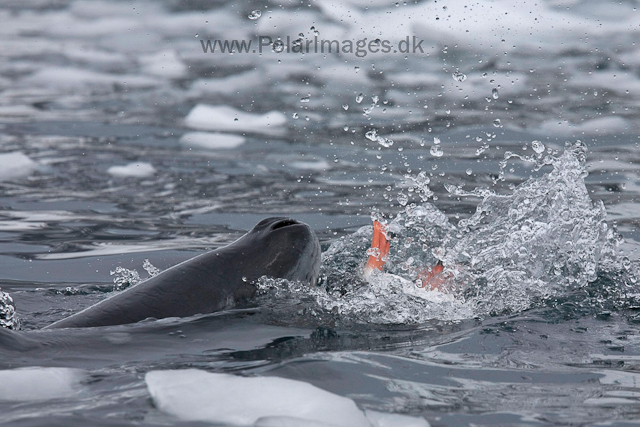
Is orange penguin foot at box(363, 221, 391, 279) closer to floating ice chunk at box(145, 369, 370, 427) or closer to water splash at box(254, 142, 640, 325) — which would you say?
water splash at box(254, 142, 640, 325)

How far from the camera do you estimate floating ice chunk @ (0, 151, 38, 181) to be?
1202cm

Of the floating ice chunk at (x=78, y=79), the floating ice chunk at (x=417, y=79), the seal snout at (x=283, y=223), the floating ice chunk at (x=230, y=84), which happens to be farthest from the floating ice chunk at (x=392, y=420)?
the floating ice chunk at (x=78, y=79)

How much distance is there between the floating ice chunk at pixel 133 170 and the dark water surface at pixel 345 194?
5cm

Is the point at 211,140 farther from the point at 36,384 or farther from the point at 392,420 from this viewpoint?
the point at 392,420

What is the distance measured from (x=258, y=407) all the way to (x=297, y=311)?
1512 millimetres

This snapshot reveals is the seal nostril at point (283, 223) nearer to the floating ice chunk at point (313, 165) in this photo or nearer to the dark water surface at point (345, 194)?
the dark water surface at point (345, 194)

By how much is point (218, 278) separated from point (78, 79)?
15.8m

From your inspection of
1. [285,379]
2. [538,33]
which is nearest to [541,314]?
[285,379]

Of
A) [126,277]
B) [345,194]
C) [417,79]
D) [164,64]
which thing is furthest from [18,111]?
[126,277]

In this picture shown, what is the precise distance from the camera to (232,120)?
15.7 m

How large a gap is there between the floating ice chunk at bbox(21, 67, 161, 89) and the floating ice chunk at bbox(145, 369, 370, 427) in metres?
15.9

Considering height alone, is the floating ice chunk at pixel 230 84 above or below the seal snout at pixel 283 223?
above

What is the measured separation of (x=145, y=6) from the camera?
20797 mm

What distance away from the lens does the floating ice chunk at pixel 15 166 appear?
12.0m
